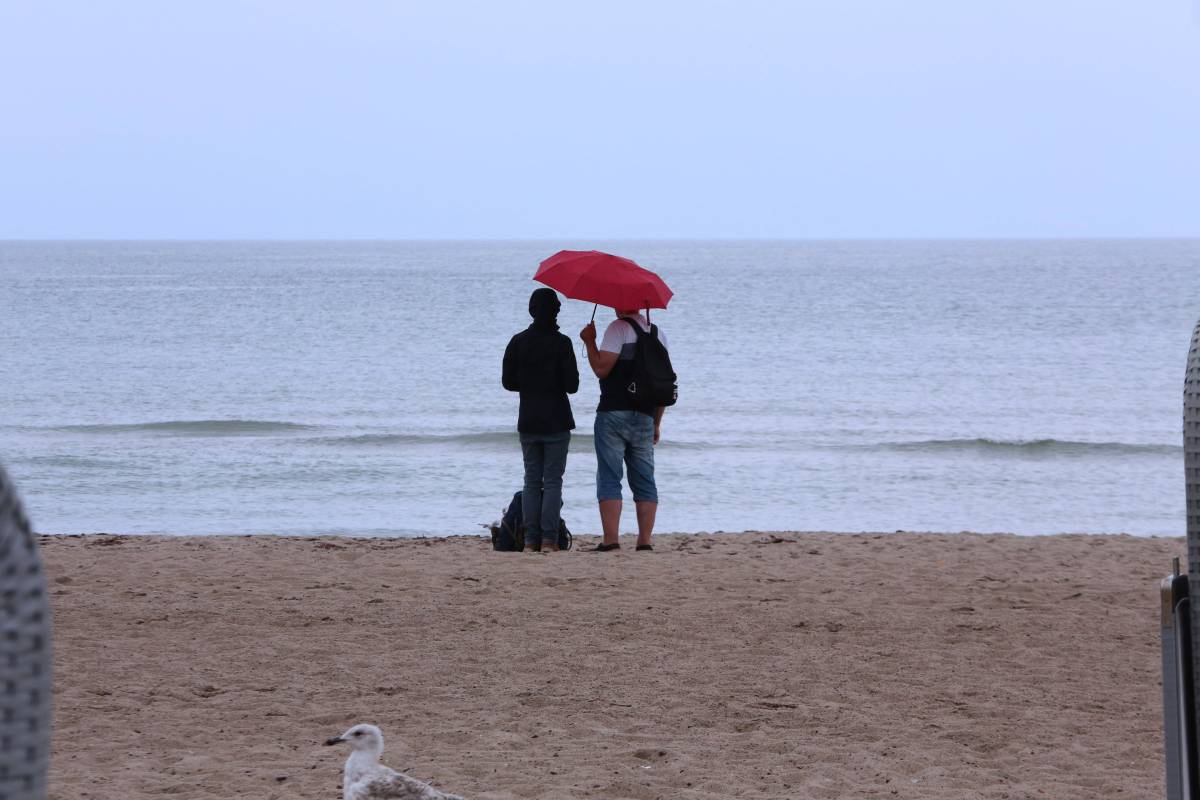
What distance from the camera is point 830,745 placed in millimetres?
5188

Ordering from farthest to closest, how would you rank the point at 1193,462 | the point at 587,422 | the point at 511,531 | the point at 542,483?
the point at 587,422, the point at 511,531, the point at 542,483, the point at 1193,462

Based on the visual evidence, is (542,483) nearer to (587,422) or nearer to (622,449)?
(622,449)

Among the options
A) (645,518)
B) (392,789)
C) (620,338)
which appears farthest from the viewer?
(645,518)

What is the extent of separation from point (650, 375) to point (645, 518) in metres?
1.29

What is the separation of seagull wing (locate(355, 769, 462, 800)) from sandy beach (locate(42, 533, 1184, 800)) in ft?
2.38

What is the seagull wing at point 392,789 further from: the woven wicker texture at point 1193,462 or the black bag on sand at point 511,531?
the black bag on sand at point 511,531

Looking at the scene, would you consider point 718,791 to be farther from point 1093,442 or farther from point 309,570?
point 1093,442

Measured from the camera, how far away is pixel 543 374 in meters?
8.65

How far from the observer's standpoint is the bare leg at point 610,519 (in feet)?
30.0

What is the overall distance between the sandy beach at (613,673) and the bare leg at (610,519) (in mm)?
270

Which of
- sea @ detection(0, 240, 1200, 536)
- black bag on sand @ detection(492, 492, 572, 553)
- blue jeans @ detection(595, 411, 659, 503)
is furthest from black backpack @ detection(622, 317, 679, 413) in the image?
sea @ detection(0, 240, 1200, 536)

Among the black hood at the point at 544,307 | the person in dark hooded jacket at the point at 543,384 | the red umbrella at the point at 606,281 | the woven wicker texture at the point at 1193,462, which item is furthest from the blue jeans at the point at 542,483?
the woven wicker texture at the point at 1193,462

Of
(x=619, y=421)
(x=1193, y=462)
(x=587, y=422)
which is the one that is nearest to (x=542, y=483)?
(x=619, y=421)

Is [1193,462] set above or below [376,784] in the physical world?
above
